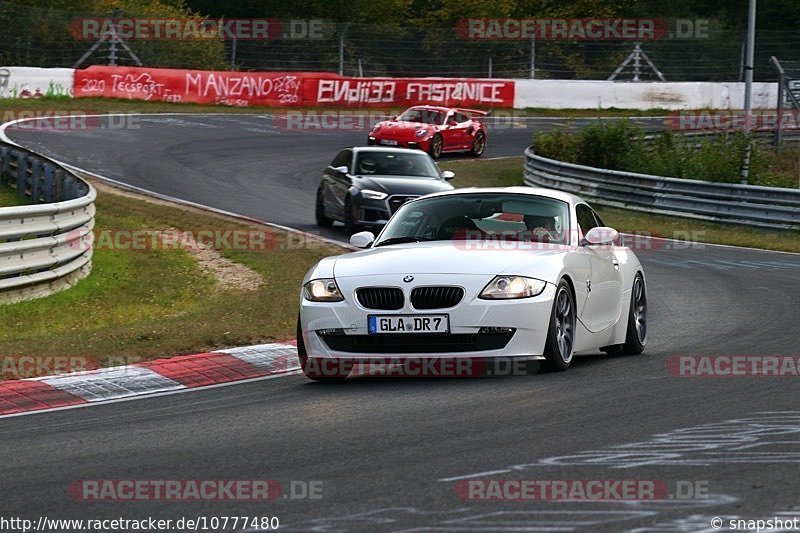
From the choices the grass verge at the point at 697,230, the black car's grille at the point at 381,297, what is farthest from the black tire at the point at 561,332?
the grass verge at the point at 697,230

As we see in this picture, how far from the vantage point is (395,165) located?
74.2 feet

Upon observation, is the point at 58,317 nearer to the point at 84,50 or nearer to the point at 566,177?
the point at 566,177

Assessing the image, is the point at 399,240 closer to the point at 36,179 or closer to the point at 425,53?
the point at 36,179

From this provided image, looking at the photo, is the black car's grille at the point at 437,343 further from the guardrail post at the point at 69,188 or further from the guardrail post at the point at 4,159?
the guardrail post at the point at 4,159

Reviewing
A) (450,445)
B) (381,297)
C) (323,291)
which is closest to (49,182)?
(323,291)

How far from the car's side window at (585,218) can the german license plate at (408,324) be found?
206 cm

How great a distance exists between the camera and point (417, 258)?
9.66m

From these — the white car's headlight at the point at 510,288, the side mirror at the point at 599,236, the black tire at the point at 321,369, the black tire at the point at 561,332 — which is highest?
the side mirror at the point at 599,236

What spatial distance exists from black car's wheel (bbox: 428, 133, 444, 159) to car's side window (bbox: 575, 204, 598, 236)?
24866 mm

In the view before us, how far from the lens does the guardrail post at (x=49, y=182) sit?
21.0 m

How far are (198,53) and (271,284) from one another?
31.3 m

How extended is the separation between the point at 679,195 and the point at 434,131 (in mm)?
10018

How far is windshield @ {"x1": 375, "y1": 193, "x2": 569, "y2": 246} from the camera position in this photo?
10.6 m

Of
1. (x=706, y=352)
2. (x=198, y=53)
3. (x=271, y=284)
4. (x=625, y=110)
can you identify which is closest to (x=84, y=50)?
(x=198, y=53)
